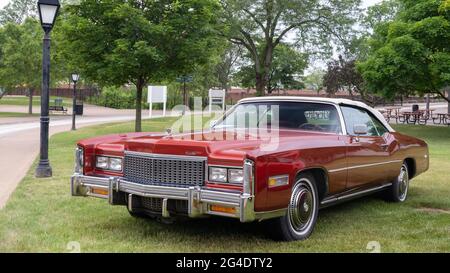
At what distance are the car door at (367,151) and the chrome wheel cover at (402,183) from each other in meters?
0.56

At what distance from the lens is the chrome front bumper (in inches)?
178

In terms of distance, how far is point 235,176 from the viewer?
4.71 meters

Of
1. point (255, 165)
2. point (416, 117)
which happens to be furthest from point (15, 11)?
point (255, 165)

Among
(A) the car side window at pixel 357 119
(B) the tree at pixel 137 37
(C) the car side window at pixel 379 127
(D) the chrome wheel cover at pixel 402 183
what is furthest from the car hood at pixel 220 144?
(B) the tree at pixel 137 37

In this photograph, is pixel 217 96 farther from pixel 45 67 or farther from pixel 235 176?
pixel 235 176

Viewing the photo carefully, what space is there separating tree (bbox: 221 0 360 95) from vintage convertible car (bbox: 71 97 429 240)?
25.5 meters

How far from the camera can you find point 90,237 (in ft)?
17.9

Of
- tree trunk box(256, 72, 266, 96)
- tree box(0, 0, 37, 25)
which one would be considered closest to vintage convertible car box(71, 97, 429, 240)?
tree trunk box(256, 72, 266, 96)

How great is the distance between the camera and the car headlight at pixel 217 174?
15.6 ft

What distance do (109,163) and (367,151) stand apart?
3.24 metres

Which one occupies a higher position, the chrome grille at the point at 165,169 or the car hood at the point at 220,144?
the car hood at the point at 220,144

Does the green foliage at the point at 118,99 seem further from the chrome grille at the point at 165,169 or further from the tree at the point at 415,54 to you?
the chrome grille at the point at 165,169
